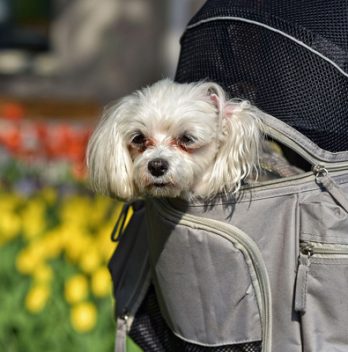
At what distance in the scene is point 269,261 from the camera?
5.70 ft

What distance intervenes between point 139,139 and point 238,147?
0.84ft

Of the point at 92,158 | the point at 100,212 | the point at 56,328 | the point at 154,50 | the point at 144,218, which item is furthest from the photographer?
the point at 154,50

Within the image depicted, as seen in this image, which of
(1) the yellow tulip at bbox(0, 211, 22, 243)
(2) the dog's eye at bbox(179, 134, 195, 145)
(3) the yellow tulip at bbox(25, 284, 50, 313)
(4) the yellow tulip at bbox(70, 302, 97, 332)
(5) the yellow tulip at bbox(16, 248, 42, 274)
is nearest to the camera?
(2) the dog's eye at bbox(179, 134, 195, 145)

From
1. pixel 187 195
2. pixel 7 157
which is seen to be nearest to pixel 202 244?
pixel 187 195

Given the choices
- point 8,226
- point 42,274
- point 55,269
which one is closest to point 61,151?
point 8,226

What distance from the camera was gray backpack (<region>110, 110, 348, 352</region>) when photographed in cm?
170

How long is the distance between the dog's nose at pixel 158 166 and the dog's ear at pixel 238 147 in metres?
0.10

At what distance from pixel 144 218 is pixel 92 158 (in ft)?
0.86

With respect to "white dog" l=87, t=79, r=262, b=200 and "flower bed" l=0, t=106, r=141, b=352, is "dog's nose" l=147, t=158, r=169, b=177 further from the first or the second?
"flower bed" l=0, t=106, r=141, b=352

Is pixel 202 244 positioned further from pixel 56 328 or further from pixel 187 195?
pixel 56 328

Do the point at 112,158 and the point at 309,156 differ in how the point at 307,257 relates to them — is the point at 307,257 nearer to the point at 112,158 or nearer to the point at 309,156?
the point at 309,156

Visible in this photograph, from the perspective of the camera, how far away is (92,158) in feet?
6.17

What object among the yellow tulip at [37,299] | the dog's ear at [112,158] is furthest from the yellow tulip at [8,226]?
the dog's ear at [112,158]

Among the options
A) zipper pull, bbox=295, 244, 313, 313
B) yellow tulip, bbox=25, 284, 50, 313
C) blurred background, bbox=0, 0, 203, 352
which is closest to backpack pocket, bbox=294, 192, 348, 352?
zipper pull, bbox=295, 244, 313, 313
